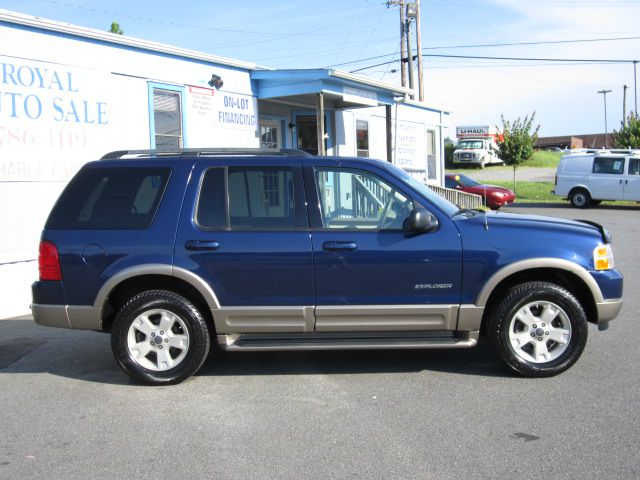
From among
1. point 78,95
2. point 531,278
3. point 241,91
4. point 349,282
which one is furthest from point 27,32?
point 531,278

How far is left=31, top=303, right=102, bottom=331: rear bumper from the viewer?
18.1 feet

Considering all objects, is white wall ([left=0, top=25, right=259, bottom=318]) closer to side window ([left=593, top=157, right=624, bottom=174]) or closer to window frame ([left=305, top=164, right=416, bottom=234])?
window frame ([left=305, top=164, right=416, bottom=234])

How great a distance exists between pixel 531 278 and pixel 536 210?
826 inches

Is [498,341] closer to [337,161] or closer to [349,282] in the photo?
[349,282]

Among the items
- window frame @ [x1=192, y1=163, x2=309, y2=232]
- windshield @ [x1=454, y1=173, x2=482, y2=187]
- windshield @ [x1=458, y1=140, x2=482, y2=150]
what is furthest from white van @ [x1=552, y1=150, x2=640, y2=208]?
windshield @ [x1=458, y1=140, x2=482, y2=150]

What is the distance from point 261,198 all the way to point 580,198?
22.4m

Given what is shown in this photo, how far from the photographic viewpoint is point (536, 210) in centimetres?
2553

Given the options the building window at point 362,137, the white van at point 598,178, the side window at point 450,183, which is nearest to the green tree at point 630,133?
the white van at point 598,178

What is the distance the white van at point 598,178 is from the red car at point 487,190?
7.12ft

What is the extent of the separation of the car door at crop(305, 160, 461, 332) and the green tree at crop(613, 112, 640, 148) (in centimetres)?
3845

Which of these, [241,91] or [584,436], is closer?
[584,436]

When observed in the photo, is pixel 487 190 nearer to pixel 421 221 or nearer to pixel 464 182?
pixel 464 182

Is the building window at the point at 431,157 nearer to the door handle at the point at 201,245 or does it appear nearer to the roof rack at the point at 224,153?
the roof rack at the point at 224,153

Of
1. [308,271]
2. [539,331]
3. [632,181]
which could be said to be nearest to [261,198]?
[308,271]
